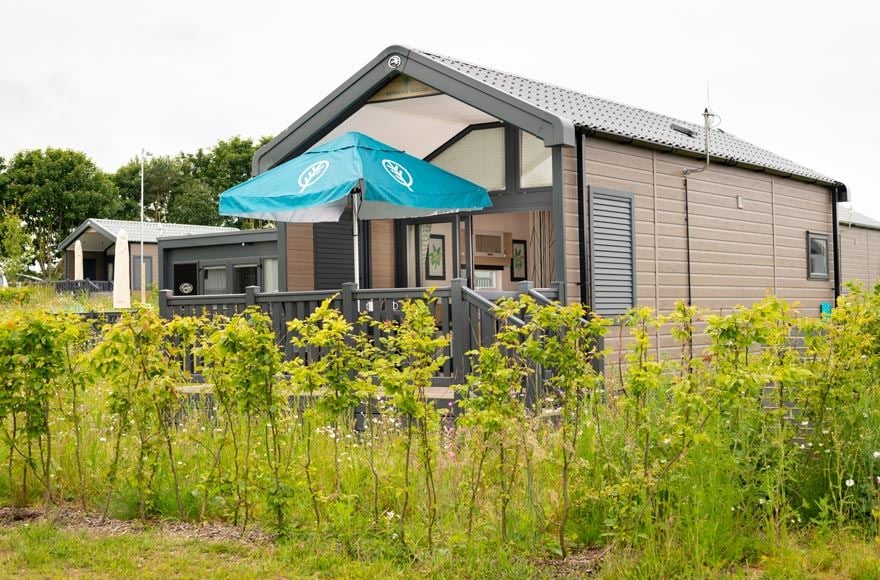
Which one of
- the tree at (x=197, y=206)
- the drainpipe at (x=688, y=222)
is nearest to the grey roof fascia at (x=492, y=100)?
the drainpipe at (x=688, y=222)

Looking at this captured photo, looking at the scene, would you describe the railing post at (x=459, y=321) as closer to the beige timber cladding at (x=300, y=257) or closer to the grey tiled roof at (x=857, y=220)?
the beige timber cladding at (x=300, y=257)

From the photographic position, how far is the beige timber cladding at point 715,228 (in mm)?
11438

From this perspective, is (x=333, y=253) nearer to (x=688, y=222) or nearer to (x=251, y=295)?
(x=251, y=295)

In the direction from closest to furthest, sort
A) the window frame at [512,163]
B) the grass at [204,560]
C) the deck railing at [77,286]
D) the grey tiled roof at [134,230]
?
the grass at [204,560], the window frame at [512,163], the deck railing at [77,286], the grey tiled roof at [134,230]

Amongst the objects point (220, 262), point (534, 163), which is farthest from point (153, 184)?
point (534, 163)

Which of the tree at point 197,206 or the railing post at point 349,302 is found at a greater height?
the tree at point 197,206

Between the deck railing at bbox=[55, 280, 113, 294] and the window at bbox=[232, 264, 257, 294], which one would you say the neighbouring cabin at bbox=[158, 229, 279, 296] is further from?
the deck railing at bbox=[55, 280, 113, 294]

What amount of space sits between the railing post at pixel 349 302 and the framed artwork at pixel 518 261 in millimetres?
4251

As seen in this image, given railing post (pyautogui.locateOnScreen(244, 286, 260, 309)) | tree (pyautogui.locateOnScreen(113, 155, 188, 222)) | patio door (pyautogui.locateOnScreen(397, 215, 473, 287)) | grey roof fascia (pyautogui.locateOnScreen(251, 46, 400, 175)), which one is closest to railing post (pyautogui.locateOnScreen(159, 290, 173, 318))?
railing post (pyautogui.locateOnScreen(244, 286, 260, 309))

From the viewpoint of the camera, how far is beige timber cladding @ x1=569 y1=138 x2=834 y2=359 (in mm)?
11438

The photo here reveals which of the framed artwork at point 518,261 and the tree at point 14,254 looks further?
the tree at point 14,254

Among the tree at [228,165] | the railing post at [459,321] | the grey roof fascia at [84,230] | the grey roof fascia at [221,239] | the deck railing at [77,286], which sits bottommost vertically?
the railing post at [459,321]

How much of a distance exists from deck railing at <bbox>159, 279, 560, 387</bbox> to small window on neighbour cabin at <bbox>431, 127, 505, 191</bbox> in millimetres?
1889

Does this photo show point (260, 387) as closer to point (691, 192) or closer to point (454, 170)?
point (454, 170)
